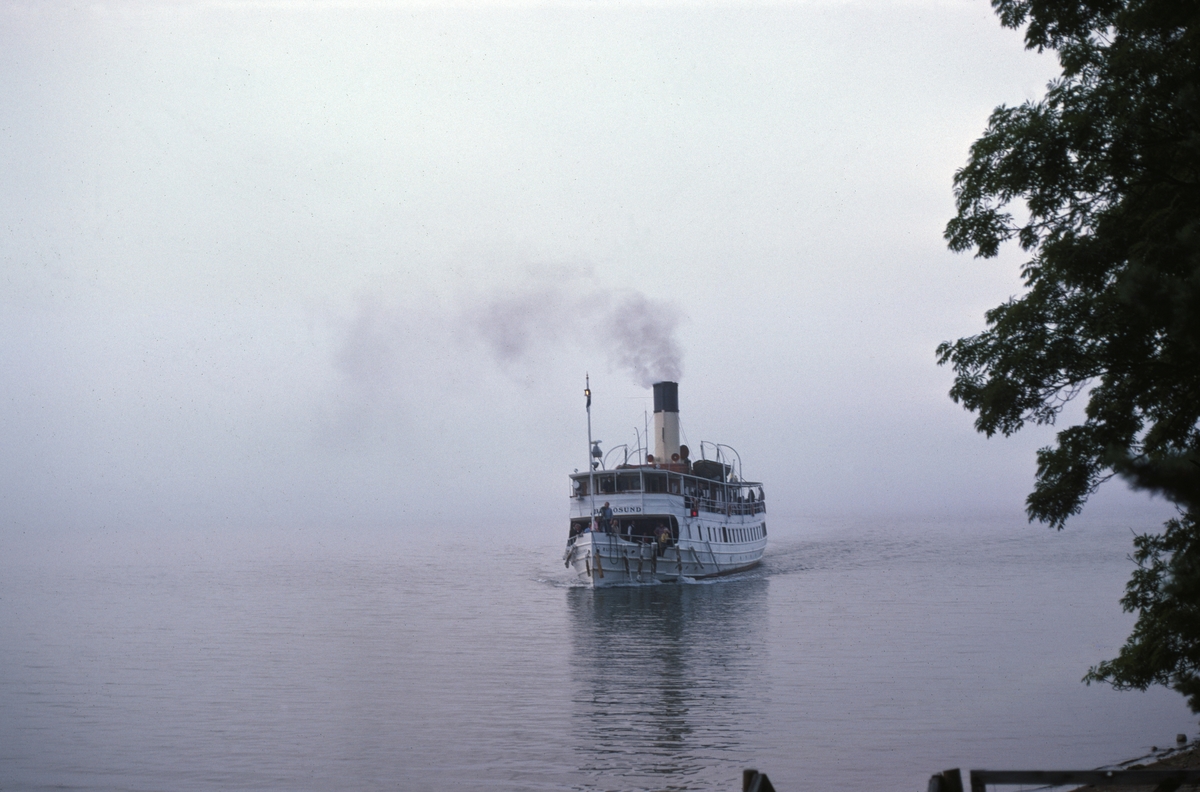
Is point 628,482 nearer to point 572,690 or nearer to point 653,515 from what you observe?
point 653,515

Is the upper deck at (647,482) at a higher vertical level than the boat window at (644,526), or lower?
higher

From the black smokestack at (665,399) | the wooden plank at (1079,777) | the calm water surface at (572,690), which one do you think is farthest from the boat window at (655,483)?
the wooden plank at (1079,777)

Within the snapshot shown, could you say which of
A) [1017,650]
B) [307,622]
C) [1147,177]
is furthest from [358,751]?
[307,622]

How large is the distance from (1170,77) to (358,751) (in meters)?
16.8

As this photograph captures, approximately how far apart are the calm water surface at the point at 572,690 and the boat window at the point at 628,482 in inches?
193

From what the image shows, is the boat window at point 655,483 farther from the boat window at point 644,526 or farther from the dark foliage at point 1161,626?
the dark foliage at point 1161,626

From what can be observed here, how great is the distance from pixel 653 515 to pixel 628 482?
1.94m

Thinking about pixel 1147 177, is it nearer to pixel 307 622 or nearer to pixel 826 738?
pixel 826 738

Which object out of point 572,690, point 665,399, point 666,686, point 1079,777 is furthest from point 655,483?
point 1079,777

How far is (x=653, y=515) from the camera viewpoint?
160 feet

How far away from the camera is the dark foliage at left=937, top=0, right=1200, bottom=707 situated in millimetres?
10031

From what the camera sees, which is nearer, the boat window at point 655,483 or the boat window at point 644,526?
the boat window at point 655,483

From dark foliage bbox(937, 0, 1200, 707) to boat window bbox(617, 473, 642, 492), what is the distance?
37.0 meters

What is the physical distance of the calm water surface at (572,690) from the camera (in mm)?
17844
